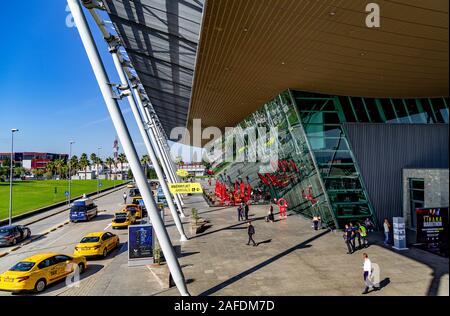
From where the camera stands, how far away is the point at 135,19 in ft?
51.0

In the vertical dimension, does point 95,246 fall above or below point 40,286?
above

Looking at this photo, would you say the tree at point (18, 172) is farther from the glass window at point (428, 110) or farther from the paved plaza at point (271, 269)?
the glass window at point (428, 110)

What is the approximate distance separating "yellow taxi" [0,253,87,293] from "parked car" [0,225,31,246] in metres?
8.64

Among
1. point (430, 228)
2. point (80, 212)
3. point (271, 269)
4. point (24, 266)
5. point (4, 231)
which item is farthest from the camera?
point (80, 212)

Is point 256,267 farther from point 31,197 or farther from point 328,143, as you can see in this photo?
point 31,197

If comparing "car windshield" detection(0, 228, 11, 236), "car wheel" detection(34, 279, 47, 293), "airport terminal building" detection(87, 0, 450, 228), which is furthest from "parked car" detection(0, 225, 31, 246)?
"airport terminal building" detection(87, 0, 450, 228)

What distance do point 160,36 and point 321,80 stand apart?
9022mm

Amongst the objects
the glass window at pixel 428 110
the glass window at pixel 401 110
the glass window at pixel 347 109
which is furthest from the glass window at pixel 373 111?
the glass window at pixel 428 110

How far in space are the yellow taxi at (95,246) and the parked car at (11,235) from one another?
21.1ft

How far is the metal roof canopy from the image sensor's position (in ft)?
43.7

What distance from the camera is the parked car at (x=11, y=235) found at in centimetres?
1972

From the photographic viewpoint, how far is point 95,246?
53.2 feet

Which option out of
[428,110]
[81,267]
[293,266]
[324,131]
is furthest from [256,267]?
[428,110]
